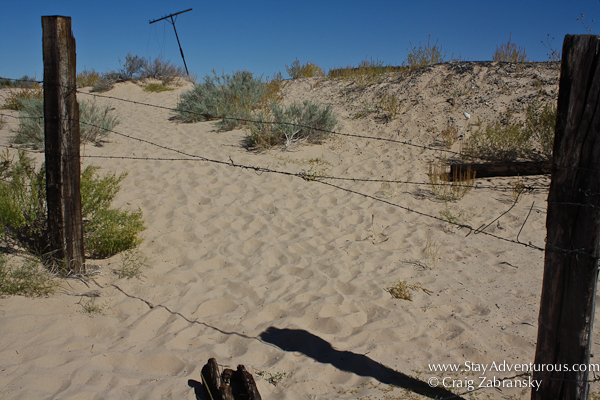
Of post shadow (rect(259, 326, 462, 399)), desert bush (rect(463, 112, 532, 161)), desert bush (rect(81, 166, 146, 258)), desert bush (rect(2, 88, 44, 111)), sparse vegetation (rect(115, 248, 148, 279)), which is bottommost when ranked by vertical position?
post shadow (rect(259, 326, 462, 399))

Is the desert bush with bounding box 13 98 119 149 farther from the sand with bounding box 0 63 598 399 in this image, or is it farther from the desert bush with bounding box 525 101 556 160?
the desert bush with bounding box 525 101 556 160

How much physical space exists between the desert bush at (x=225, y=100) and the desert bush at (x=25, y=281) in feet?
21.3

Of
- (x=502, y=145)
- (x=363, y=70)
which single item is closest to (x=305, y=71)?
(x=363, y=70)

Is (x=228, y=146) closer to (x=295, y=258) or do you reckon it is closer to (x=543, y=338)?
(x=295, y=258)

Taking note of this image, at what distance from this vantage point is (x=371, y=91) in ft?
34.9

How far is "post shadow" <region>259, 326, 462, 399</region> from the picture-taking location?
2365mm

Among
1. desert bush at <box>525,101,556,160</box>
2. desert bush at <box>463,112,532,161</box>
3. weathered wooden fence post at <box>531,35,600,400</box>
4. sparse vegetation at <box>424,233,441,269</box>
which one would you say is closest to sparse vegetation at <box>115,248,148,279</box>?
sparse vegetation at <box>424,233,441,269</box>

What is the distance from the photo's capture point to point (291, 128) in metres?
8.22

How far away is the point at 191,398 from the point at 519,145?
22.5ft

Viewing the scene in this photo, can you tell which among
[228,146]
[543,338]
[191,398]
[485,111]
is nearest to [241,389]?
[191,398]

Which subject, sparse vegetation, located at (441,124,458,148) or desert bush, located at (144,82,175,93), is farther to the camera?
desert bush, located at (144,82,175,93)

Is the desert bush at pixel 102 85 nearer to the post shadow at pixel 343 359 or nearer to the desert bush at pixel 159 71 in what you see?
the desert bush at pixel 159 71

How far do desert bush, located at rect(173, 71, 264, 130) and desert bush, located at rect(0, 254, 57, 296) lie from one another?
255 inches

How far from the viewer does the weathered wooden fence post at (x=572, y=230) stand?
169 cm
